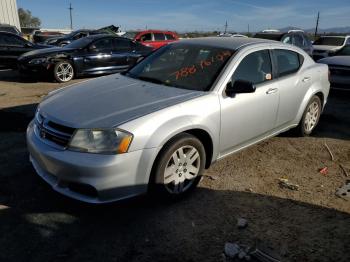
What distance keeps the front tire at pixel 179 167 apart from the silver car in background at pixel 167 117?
0.03 feet

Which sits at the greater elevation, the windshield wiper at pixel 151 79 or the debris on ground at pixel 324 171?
the windshield wiper at pixel 151 79

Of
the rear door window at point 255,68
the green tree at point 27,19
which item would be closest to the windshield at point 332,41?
the rear door window at point 255,68

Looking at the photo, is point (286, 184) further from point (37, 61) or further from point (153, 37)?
point (153, 37)

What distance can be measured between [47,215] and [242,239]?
71.2 inches

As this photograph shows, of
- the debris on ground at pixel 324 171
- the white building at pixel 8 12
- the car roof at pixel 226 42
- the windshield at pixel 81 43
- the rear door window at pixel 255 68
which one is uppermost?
the white building at pixel 8 12

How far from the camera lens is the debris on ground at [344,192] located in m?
4.01

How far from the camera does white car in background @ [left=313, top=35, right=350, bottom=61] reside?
15.5 meters

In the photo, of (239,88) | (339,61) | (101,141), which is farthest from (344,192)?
(339,61)

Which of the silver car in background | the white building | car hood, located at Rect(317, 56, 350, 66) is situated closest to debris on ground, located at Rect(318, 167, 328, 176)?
the silver car in background

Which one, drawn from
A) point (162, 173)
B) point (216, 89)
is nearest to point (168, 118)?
point (162, 173)

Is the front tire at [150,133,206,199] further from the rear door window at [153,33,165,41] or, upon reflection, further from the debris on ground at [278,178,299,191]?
the rear door window at [153,33,165,41]

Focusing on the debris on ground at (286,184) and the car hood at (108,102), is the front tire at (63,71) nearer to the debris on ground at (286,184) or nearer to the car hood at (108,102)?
the car hood at (108,102)

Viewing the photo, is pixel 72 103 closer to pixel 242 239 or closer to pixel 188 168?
pixel 188 168

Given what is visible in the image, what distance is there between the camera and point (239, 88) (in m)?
3.96
